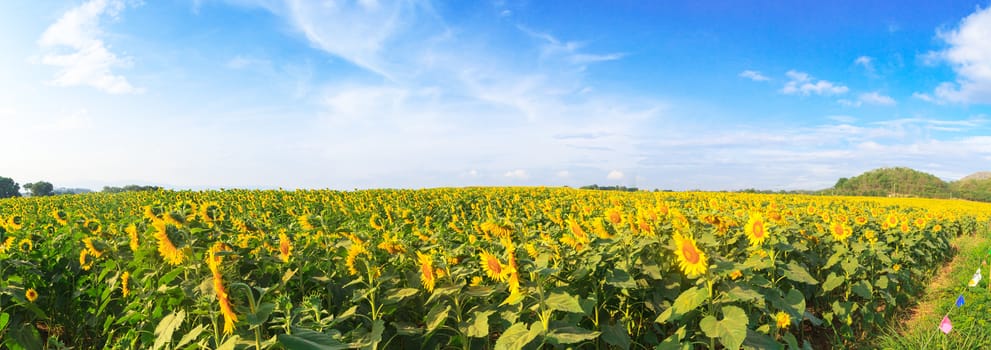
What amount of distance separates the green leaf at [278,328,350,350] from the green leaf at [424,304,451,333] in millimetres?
896

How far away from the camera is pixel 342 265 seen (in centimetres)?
342

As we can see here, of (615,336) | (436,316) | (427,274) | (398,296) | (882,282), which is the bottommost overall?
(882,282)

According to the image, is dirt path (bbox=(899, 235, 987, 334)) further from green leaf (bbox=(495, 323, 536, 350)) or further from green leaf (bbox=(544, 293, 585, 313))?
green leaf (bbox=(495, 323, 536, 350))

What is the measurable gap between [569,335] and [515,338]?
0.31 metres

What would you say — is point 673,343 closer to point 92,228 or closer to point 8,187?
point 92,228

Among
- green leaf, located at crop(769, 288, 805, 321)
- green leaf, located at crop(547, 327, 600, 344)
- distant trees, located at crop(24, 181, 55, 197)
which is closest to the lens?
green leaf, located at crop(547, 327, 600, 344)

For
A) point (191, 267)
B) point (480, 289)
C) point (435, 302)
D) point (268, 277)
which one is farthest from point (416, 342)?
point (191, 267)

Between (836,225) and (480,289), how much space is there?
528 cm

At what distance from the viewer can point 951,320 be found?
5977mm

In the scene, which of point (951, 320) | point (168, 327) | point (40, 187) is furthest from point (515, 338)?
point (40, 187)

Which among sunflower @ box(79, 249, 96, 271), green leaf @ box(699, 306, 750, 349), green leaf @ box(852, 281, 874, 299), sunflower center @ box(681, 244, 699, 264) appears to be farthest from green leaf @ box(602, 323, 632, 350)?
Result: sunflower @ box(79, 249, 96, 271)

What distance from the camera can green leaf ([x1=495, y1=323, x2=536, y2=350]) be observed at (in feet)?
8.21

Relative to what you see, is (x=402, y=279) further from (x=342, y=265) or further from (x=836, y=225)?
(x=836, y=225)

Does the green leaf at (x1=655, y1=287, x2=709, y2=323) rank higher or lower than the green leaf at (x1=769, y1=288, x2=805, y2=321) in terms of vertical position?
higher
